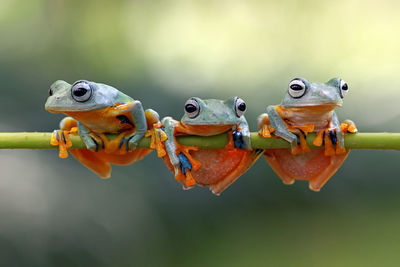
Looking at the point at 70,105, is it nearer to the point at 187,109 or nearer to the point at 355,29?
the point at 187,109

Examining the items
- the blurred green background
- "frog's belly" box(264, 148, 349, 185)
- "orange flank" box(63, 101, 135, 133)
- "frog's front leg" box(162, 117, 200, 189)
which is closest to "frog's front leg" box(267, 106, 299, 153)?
"frog's belly" box(264, 148, 349, 185)

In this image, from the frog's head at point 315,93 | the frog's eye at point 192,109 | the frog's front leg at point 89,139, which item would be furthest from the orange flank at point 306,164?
the frog's front leg at point 89,139

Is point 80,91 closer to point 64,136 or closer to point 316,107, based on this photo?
point 64,136

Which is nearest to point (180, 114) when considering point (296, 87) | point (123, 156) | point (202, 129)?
point (123, 156)

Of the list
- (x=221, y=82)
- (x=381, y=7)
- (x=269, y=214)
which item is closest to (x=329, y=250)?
(x=269, y=214)

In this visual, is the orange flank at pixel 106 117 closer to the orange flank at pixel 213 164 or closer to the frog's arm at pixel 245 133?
the orange flank at pixel 213 164

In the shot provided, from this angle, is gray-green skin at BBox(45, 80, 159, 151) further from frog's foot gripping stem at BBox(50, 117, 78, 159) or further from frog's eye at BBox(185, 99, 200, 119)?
frog's eye at BBox(185, 99, 200, 119)

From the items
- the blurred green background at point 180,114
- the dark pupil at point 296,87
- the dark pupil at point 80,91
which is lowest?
the blurred green background at point 180,114
